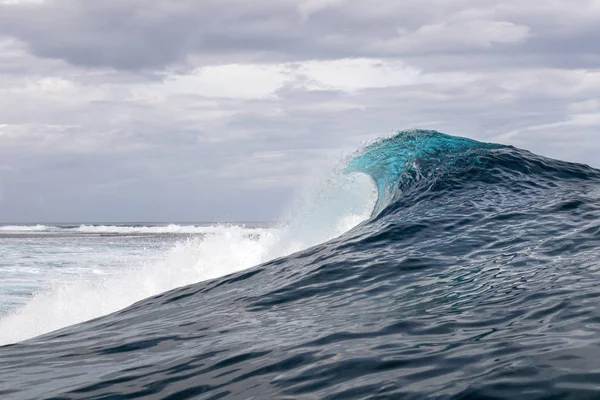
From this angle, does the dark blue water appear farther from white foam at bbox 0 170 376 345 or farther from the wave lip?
white foam at bbox 0 170 376 345

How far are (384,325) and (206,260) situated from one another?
9055mm

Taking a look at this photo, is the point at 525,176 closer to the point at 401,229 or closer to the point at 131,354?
the point at 401,229

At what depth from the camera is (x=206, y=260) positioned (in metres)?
14.3

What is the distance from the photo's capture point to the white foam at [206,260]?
12.3m

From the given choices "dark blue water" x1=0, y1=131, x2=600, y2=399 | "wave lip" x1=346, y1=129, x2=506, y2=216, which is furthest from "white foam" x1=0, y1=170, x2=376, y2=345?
"dark blue water" x1=0, y1=131, x2=600, y2=399

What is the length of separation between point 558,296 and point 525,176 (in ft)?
26.5

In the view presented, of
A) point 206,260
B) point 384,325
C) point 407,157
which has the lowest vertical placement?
point 384,325

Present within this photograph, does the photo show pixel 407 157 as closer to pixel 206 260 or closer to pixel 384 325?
pixel 206 260

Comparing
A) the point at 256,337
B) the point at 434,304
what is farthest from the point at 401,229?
the point at 256,337

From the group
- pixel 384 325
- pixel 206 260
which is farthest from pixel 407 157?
pixel 384 325

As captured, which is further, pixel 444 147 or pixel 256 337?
pixel 444 147

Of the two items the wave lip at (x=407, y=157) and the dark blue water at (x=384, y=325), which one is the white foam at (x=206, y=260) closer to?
the wave lip at (x=407, y=157)

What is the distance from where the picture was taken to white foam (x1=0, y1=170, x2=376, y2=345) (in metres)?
12.3

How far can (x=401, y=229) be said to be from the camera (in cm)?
1039
